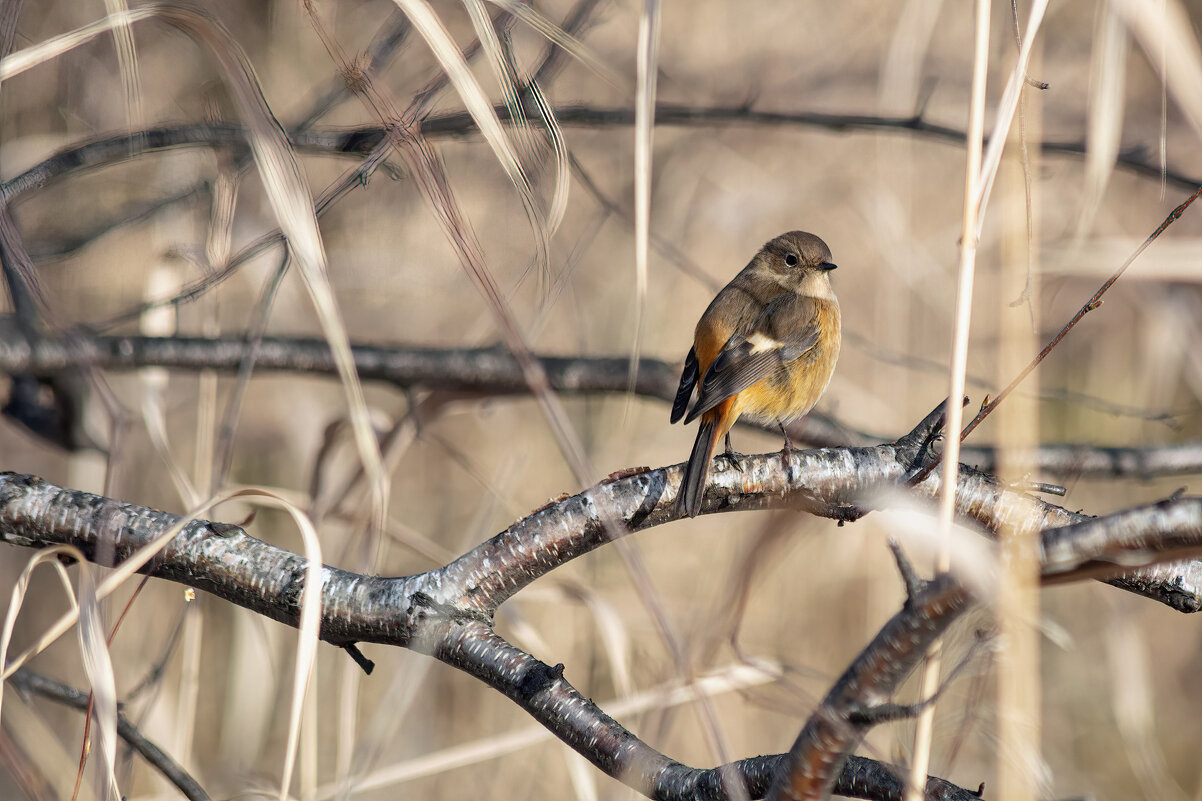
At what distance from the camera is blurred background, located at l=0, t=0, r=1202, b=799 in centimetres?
382

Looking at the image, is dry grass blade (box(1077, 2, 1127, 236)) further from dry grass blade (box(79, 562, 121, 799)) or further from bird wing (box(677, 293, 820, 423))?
dry grass blade (box(79, 562, 121, 799))

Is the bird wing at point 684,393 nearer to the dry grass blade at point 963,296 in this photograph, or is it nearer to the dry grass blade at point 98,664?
the dry grass blade at point 963,296

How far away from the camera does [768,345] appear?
9.32 ft

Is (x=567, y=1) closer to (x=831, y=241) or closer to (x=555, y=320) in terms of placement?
(x=555, y=320)

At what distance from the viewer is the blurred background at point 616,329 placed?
3.82 metres

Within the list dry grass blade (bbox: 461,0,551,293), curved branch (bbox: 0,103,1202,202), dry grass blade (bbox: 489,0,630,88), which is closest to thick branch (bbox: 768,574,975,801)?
dry grass blade (bbox: 461,0,551,293)

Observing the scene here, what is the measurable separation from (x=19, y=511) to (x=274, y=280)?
0.63 meters

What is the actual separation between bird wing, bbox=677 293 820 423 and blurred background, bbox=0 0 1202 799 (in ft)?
1.71

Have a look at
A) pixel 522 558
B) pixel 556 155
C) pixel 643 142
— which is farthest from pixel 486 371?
pixel 643 142

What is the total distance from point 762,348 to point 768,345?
0.04 meters

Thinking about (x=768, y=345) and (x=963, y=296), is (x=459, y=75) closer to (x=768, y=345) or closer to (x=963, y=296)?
(x=963, y=296)

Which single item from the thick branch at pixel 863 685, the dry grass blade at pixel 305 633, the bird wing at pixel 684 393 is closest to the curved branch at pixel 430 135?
the bird wing at pixel 684 393

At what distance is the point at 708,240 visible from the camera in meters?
5.16

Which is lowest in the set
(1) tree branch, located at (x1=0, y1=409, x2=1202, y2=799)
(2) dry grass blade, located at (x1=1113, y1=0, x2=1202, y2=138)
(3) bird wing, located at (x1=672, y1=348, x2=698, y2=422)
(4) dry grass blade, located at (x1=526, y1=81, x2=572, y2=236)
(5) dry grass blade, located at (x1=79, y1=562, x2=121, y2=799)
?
(5) dry grass blade, located at (x1=79, y1=562, x2=121, y2=799)
